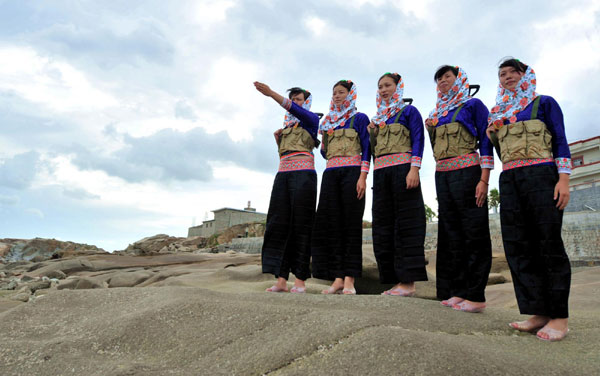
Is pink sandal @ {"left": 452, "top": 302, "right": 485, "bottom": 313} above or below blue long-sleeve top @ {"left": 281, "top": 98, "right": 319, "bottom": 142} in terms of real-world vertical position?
below

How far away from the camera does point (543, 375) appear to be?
Answer: 178 cm

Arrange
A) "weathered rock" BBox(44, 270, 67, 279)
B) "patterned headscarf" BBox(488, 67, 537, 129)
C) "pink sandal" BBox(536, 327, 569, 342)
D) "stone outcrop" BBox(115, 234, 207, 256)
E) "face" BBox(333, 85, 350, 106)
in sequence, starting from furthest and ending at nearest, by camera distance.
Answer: "stone outcrop" BBox(115, 234, 207, 256) < "weathered rock" BBox(44, 270, 67, 279) < "face" BBox(333, 85, 350, 106) < "patterned headscarf" BBox(488, 67, 537, 129) < "pink sandal" BBox(536, 327, 569, 342)

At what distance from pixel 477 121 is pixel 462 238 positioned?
1.02m

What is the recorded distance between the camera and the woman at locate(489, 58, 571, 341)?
2.65m

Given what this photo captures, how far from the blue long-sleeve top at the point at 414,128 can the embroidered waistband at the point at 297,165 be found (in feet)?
2.88

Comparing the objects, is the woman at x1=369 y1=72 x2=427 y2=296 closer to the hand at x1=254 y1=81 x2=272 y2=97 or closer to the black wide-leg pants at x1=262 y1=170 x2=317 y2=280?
the black wide-leg pants at x1=262 y1=170 x2=317 y2=280

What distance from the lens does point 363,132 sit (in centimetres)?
401

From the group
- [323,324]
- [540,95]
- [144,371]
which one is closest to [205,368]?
[144,371]

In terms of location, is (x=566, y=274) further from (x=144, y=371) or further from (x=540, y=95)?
(x=144, y=371)

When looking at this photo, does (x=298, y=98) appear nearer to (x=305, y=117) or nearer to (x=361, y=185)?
(x=305, y=117)

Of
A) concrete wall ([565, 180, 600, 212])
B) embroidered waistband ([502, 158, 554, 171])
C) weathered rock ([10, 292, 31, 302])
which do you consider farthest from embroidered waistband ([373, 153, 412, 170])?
concrete wall ([565, 180, 600, 212])

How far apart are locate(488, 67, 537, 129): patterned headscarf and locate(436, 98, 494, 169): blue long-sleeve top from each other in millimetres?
185

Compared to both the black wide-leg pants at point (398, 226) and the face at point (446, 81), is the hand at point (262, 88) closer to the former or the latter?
the black wide-leg pants at point (398, 226)

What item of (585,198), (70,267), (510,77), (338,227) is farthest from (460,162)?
(585,198)
